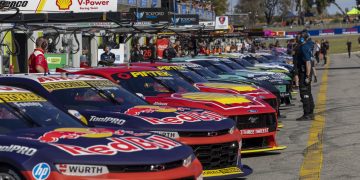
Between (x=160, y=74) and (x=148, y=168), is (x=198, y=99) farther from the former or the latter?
(x=148, y=168)

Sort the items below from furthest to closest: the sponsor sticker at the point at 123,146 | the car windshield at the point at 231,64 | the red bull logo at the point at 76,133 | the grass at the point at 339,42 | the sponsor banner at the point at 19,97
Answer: the grass at the point at 339,42
the car windshield at the point at 231,64
the sponsor banner at the point at 19,97
the red bull logo at the point at 76,133
the sponsor sticker at the point at 123,146

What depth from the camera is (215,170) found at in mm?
8758

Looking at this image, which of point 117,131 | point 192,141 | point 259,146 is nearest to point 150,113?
point 192,141

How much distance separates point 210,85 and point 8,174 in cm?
848

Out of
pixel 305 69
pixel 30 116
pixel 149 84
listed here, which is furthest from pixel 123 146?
pixel 305 69

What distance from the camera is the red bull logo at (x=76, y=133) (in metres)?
6.85

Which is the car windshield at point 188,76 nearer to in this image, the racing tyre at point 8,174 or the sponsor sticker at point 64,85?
the sponsor sticker at point 64,85

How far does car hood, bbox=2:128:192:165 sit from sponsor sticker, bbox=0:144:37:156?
2.0 inches

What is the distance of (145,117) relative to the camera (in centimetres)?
917

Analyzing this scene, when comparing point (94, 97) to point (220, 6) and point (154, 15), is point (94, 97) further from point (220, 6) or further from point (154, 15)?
point (220, 6)

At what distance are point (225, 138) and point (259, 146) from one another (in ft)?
8.37

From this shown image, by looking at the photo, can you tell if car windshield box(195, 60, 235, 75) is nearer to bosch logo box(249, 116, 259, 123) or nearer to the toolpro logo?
bosch logo box(249, 116, 259, 123)

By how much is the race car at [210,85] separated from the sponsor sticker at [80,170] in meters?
7.81

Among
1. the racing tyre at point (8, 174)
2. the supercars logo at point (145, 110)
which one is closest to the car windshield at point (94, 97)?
the supercars logo at point (145, 110)
